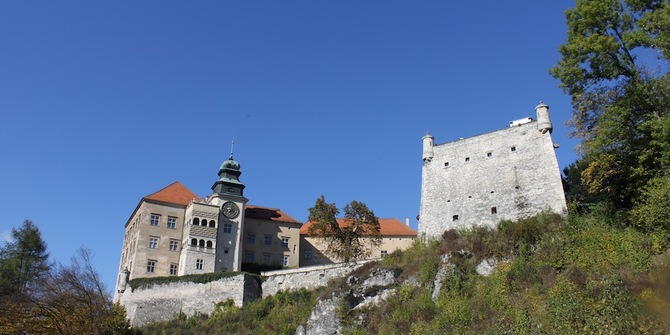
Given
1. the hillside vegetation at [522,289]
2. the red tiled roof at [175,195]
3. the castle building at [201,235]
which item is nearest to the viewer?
the hillside vegetation at [522,289]

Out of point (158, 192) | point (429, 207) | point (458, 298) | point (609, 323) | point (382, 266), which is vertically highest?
point (158, 192)

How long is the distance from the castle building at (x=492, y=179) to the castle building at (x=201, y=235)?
61.0 feet

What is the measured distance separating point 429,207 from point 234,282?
1565cm

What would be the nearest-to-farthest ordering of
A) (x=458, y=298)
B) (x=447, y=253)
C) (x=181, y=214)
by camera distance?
(x=458, y=298), (x=447, y=253), (x=181, y=214)

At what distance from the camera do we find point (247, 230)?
52375 millimetres

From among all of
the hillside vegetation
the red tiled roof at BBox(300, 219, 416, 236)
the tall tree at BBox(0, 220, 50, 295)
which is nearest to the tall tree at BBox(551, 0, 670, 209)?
the hillside vegetation

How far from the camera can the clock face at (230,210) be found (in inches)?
1940

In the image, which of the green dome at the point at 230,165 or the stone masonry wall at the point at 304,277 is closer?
the stone masonry wall at the point at 304,277

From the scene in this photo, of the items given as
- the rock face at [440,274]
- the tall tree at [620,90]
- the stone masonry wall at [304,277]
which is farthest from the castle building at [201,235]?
the tall tree at [620,90]

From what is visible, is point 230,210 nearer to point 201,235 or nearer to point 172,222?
point 201,235

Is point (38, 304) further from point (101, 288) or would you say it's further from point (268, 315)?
point (268, 315)

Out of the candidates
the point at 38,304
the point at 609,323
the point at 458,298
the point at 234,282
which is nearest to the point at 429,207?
the point at 458,298

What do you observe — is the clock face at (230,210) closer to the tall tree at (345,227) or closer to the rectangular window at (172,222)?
the rectangular window at (172,222)

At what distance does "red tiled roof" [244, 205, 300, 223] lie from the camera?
53.5m
